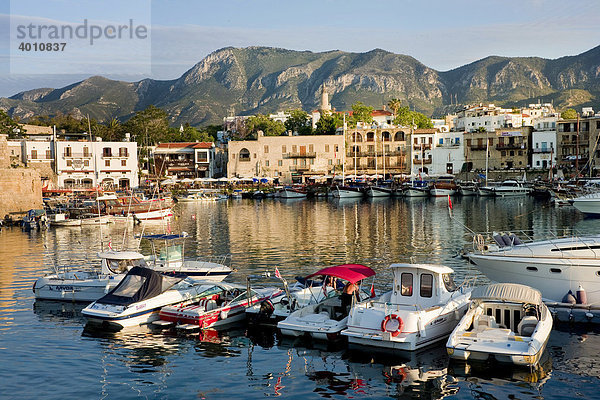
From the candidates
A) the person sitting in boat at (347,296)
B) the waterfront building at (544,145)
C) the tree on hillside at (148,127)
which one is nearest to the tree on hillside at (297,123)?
the tree on hillside at (148,127)

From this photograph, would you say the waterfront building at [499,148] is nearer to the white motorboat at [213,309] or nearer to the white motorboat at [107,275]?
the white motorboat at [107,275]

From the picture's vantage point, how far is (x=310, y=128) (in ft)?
436

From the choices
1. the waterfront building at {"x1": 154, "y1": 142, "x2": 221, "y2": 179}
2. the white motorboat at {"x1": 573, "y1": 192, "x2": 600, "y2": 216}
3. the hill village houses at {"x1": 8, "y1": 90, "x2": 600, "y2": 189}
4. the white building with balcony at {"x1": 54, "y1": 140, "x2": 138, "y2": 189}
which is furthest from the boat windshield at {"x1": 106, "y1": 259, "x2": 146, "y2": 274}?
the waterfront building at {"x1": 154, "y1": 142, "x2": 221, "y2": 179}

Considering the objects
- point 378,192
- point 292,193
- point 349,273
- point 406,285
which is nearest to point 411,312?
point 406,285

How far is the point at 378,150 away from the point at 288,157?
62.5ft

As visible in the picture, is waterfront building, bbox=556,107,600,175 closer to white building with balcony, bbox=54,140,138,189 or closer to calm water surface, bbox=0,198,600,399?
white building with balcony, bbox=54,140,138,189

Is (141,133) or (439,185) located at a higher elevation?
(141,133)

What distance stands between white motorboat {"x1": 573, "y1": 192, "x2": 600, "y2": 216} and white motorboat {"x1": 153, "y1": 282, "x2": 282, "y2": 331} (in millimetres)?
48023

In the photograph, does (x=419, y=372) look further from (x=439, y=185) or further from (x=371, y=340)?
(x=439, y=185)

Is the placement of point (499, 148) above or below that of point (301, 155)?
above

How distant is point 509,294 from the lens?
19.0 meters

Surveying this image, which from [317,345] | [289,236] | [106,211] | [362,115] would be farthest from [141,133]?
[317,345]

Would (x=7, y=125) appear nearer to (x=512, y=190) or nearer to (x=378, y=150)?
(x=378, y=150)

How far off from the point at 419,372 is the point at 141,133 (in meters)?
114
